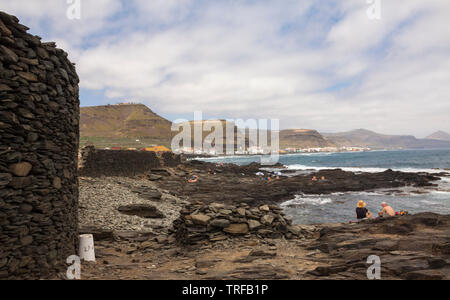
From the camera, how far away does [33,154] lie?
17.2ft

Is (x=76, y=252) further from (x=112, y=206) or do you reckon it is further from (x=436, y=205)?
(x=436, y=205)

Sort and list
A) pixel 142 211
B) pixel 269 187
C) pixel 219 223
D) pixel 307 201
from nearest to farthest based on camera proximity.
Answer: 1. pixel 219 223
2. pixel 142 211
3. pixel 307 201
4. pixel 269 187

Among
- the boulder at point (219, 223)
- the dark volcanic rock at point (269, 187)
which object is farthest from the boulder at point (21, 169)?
the dark volcanic rock at point (269, 187)

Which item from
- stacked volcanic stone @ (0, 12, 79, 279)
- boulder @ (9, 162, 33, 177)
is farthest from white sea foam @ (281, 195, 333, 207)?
boulder @ (9, 162, 33, 177)

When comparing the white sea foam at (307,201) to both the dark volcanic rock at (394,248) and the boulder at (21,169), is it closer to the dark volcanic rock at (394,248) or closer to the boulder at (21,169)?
the dark volcanic rock at (394,248)

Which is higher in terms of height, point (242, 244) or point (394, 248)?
point (394, 248)

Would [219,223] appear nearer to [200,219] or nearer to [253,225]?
[200,219]

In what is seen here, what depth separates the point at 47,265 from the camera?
543 centimetres

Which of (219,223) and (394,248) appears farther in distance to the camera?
(219,223)

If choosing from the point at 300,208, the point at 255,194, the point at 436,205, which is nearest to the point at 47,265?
the point at 300,208

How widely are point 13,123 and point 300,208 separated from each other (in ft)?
69.1

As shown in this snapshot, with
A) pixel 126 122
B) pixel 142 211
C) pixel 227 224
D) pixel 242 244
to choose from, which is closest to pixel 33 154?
pixel 227 224

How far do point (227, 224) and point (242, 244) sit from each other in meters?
0.85

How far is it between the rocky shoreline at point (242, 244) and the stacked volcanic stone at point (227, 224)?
0.03 meters
